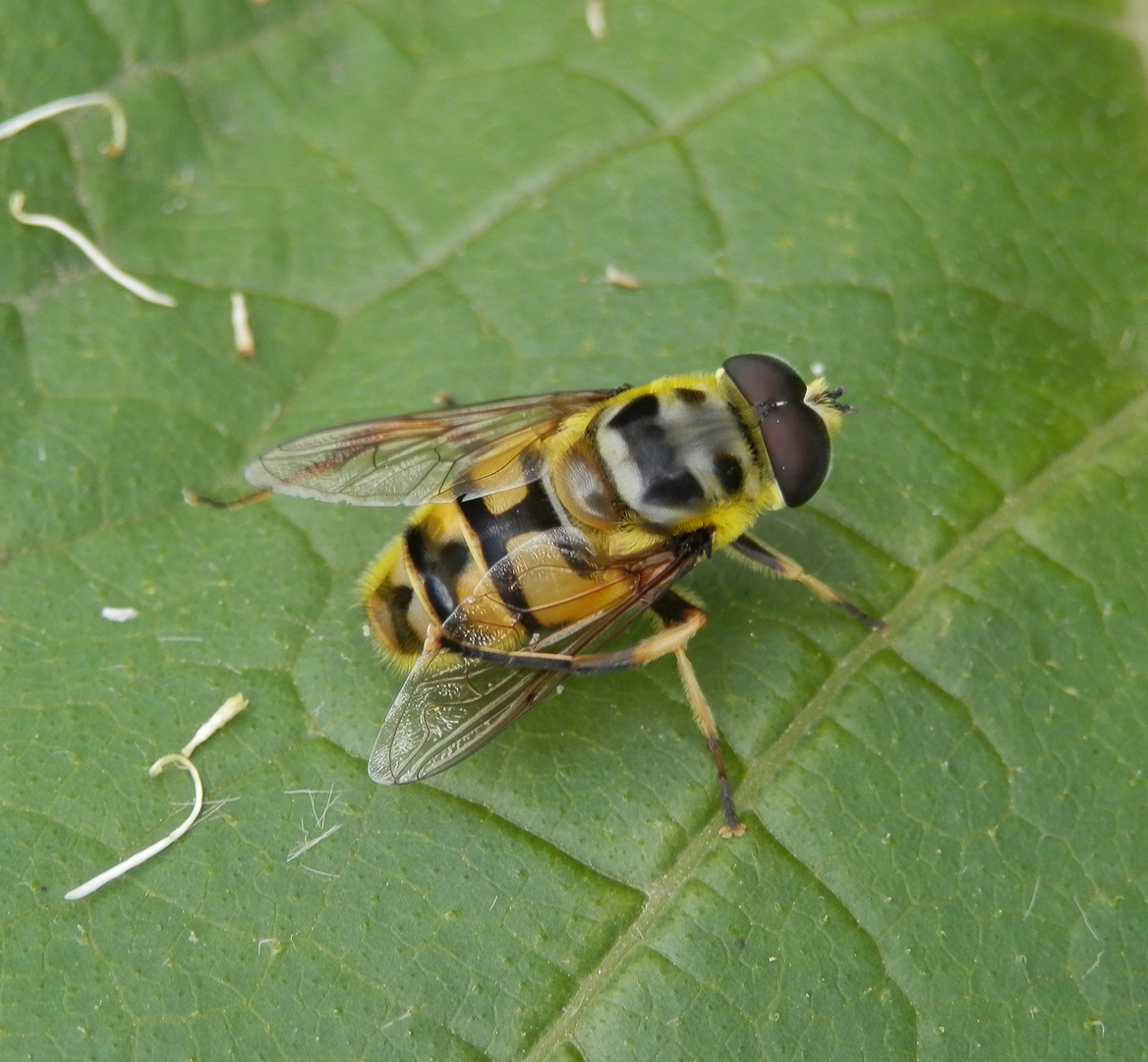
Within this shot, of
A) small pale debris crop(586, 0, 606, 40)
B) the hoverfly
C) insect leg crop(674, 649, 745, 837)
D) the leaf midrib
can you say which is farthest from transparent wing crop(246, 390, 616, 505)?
small pale debris crop(586, 0, 606, 40)

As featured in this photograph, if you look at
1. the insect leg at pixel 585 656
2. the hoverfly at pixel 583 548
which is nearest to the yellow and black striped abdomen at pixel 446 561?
the hoverfly at pixel 583 548

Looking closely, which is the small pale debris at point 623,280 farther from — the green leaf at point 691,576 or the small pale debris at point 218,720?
the small pale debris at point 218,720

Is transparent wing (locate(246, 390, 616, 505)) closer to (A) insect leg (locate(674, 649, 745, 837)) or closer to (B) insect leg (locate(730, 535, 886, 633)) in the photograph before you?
(B) insect leg (locate(730, 535, 886, 633))

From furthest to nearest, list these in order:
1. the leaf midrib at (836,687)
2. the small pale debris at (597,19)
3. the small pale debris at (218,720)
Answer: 1. the small pale debris at (597,19)
2. the small pale debris at (218,720)
3. the leaf midrib at (836,687)

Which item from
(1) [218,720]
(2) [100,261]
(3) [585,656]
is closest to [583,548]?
(3) [585,656]

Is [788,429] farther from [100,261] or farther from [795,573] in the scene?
[100,261]
